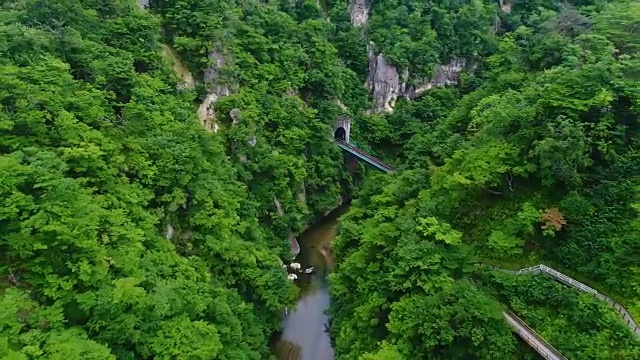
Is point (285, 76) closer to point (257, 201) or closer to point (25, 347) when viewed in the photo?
point (257, 201)

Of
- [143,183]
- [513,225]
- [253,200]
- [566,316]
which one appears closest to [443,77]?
[253,200]

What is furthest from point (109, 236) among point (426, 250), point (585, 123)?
point (585, 123)

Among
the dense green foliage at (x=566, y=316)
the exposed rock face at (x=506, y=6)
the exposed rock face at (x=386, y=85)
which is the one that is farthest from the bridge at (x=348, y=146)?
the exposed rock face at (x=506, y=6)

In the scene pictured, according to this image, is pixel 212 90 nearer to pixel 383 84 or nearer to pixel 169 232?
pixel 169 232

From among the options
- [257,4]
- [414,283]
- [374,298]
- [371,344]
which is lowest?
[371,344]

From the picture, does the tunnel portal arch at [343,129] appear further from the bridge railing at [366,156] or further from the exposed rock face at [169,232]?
the exposed rock face at [169,232]

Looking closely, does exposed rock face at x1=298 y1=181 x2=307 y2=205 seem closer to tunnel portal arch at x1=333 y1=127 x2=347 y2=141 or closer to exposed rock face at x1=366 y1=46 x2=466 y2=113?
tunnel portal arch at x1=333 y1=127 x2=347 y2=141
